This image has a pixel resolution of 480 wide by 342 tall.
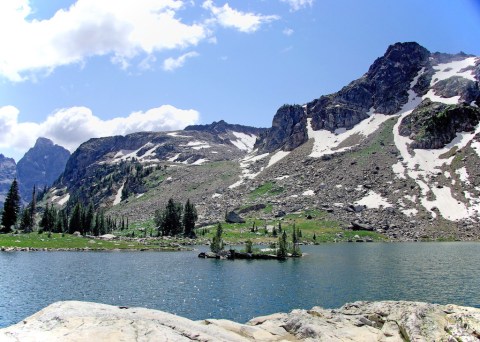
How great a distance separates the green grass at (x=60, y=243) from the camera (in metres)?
115

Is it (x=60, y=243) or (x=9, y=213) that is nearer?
(x=60, y=243)

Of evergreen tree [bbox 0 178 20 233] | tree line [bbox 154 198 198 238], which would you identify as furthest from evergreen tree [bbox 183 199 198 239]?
evergreen tree [bbox 0 178 20 233]

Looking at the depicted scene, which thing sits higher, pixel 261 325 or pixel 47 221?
pixel 47 221

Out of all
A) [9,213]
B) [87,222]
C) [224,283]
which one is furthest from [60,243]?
[224,283]

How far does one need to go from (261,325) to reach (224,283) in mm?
41103

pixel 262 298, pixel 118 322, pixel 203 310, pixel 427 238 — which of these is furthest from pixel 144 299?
pixel 427 238

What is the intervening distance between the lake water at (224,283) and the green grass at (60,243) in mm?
17150

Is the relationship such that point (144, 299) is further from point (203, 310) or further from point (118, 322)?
point (118, 322)

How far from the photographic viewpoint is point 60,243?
123 meters

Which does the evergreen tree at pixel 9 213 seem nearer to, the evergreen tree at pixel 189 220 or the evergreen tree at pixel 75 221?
the evergreen tree at pixel 75 221

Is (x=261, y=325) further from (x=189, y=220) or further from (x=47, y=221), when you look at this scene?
(x=47, y=221)

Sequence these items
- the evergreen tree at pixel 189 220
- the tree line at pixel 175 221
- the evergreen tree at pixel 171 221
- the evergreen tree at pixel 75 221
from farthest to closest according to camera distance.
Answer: the evergreen tree at pixel 171 221, the tree line at pixel 175 221, the evergreen tree at pixel 189 220, the evergreen tree at pixel 75 221

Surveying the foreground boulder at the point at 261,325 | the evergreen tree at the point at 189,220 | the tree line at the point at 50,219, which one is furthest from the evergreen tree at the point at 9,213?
the foreground boulder at the point at 261,325

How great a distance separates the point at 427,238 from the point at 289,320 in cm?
17213
